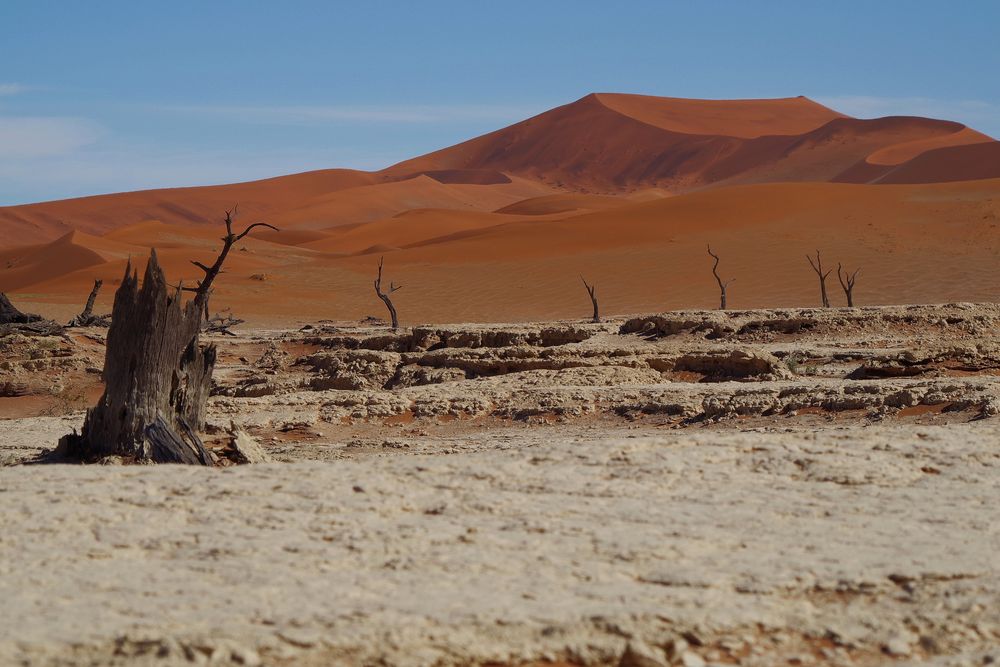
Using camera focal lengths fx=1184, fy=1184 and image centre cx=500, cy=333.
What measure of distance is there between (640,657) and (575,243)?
47.4 m

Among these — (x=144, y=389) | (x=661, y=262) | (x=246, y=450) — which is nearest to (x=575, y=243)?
(x=661, y=262)

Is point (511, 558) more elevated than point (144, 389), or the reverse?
point (144, 389)

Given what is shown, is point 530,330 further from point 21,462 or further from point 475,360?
point 21,462

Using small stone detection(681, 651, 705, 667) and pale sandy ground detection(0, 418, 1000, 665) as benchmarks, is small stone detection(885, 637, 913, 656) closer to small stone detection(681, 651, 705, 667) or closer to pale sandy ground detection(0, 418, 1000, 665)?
pale sandy ground detection(0, 418, 1000, 665)

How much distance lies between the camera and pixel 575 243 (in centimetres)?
5097

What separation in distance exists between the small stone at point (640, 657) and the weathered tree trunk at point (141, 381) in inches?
198

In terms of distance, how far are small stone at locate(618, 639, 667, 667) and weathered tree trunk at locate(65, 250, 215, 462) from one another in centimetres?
503

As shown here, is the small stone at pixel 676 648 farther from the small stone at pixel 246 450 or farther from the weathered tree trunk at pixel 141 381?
the small stone at pixel 246 450

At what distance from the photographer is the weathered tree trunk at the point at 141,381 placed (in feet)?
27.5

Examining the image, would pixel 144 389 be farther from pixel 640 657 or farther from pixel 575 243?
pixel 575 243

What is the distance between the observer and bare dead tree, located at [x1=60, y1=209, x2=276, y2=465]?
835cm

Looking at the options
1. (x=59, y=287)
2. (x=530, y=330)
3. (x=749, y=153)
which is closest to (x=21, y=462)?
(x=530, y=330)

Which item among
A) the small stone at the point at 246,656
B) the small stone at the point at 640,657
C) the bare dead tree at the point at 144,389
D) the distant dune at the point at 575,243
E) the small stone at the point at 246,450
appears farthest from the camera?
the distant dune at the point at 575,243

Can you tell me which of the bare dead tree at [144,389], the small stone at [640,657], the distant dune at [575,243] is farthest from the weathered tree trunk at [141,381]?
the distant dune at [575,243]
